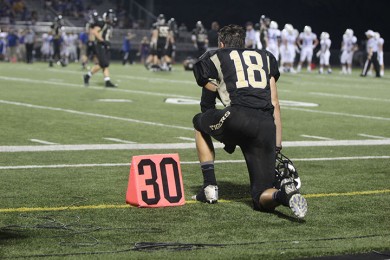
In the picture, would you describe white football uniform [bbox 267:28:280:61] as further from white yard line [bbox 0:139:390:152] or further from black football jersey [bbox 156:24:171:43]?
white yard line [bbox 0:139:390:152]

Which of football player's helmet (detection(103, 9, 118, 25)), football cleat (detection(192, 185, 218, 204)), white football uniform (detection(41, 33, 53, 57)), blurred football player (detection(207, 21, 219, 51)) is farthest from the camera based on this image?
white football uniform (detection(41, 33, 53, 57))

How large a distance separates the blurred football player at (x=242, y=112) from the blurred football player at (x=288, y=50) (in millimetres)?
31569

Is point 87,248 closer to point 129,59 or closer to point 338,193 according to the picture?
point 338,193

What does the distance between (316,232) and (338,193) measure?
1954 millimetres

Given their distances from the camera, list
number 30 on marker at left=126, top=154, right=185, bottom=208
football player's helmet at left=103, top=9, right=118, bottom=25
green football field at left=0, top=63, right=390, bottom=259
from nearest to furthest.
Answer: green football field at left=0, top=63, right=390, bottom=259 → number 30 on marker at left=126, top=154, right=185, bottom=208 → football player's helmet at left=103, top=9, right=118, bottom=25

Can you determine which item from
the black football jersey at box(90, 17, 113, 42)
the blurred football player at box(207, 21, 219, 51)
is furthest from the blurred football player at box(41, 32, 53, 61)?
the black football jersey at box(90, 17, 113, 42)

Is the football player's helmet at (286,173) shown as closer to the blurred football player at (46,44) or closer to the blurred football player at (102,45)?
the blurred football player at (102,45)

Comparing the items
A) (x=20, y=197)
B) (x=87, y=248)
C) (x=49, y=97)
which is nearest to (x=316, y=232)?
(x=87, y=248)

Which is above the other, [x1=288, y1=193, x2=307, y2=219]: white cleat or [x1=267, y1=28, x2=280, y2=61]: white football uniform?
[x1=288, y1=193, x2=307, y2=219]: white cleat

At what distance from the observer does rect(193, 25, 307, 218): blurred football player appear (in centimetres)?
816

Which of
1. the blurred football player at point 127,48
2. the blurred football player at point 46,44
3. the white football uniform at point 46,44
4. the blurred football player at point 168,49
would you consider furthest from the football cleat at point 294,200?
the white football uniform at point 46,44

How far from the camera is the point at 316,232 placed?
7355 millimetres

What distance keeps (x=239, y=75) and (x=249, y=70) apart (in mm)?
100

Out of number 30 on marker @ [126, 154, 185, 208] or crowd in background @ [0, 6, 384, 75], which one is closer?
number 30 on marker @ [126, 154, 185, 208]
